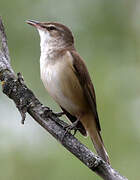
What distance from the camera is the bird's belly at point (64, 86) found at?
5.79 metres

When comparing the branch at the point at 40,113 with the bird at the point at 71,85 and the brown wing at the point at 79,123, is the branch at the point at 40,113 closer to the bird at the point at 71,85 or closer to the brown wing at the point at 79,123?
the bird at the point at 71,85

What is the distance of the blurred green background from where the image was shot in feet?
23.3

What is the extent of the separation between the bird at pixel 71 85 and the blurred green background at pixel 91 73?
72 centimetres

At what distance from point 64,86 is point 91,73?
Answer: 2.04m

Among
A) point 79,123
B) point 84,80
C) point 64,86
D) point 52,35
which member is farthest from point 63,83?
point 52,35

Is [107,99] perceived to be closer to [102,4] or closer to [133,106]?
[133,106]

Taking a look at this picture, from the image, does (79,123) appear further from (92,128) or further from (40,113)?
(40,113)

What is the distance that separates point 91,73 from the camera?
7.79m

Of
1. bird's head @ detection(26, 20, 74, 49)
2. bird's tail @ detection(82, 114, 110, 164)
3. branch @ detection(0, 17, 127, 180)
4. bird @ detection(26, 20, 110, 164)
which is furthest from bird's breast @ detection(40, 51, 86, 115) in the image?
branch @ detection(0, 17, 127, 180)

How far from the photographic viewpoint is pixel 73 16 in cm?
925

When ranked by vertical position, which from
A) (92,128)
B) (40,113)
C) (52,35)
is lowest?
(92,128)

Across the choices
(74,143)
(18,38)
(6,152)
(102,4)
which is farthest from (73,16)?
(74,143)

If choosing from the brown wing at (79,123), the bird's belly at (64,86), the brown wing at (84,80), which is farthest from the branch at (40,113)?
the brown wing at (79,123)

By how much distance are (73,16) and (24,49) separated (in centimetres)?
137
